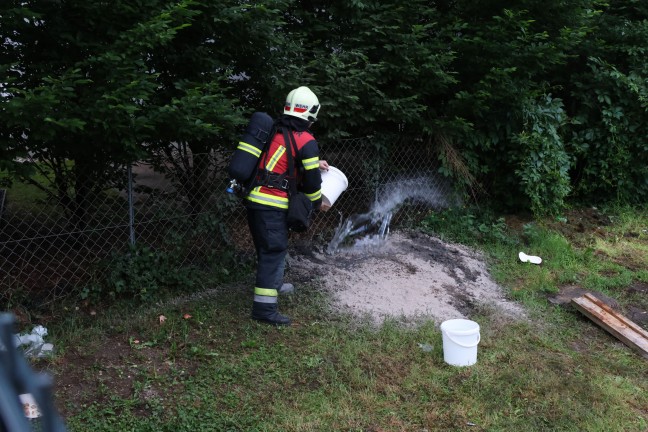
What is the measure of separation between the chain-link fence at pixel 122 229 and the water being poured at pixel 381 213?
99 cm

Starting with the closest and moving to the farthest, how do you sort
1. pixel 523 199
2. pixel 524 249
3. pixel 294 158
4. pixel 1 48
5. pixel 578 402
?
pixel 578 402 → pixel 1 48 → pixel 294 158 → pixel 524 249 → pixel 523 199

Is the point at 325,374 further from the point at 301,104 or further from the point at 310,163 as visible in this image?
the point at 301,104

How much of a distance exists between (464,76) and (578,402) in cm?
431

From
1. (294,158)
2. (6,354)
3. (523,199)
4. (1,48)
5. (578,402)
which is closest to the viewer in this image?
(6,354)

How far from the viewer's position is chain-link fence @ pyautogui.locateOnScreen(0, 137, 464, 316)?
5113mm

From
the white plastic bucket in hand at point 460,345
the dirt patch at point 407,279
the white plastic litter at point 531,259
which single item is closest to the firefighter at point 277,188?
the dirt patch at point 407,279

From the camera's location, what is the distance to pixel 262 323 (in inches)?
198

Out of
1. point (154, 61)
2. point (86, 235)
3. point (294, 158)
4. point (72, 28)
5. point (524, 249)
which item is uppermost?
point (72, 28)

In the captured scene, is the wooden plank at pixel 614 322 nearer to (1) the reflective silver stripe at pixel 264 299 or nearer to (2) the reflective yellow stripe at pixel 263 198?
(1) the reflective silver stripe at pixel 264 299

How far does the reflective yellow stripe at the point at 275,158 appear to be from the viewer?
483 cm

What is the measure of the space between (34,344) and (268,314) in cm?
170

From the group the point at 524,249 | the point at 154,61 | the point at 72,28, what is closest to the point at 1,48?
the point at 72,28

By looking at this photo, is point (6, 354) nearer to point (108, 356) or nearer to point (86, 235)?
point (108, 356)

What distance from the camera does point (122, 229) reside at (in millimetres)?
5324
